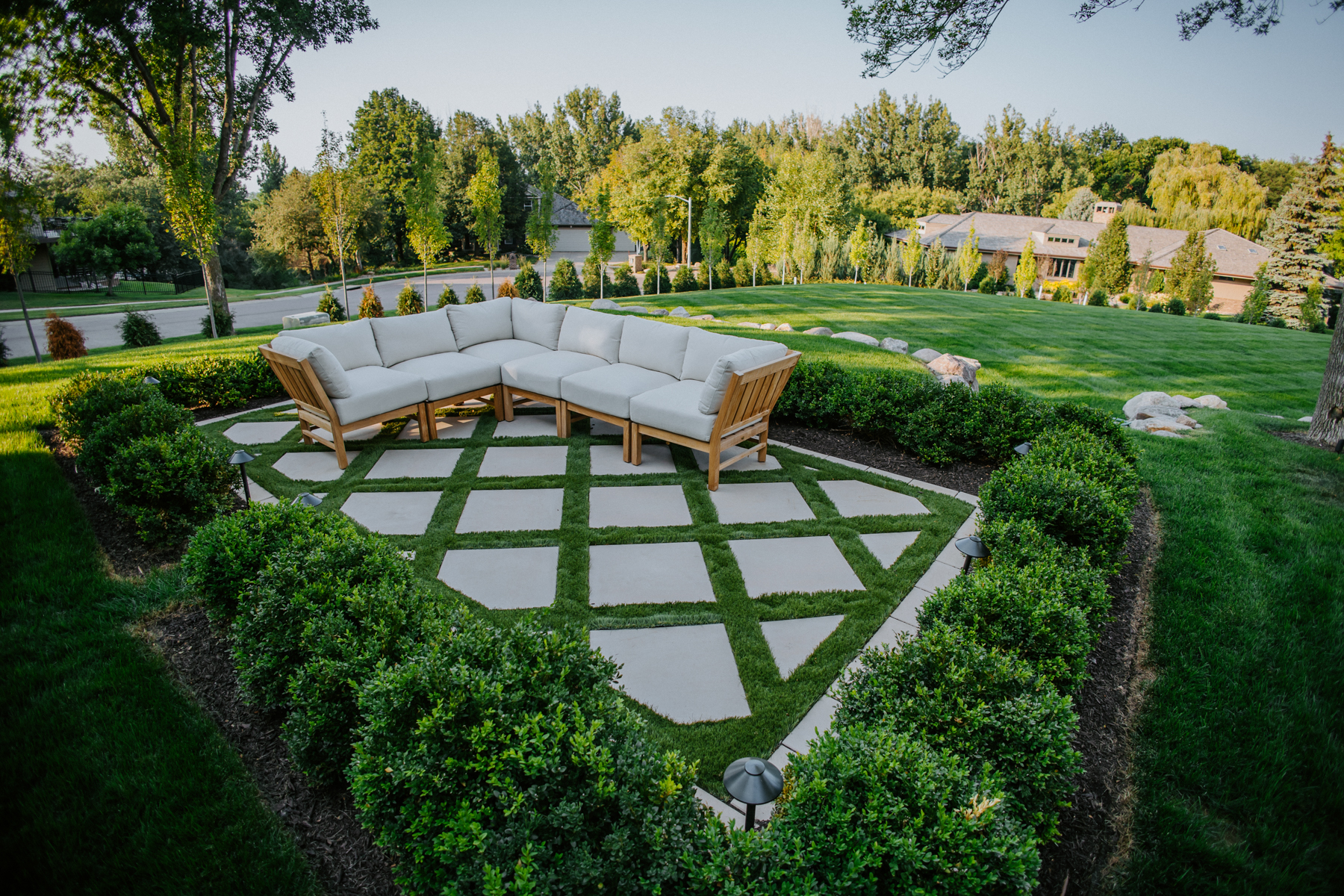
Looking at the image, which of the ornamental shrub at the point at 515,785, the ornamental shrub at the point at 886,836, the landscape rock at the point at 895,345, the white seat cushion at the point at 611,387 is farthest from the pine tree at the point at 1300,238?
the ornamental shrub at the point at 515,785

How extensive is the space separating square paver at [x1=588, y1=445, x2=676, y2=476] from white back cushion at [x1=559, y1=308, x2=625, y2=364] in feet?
3.60

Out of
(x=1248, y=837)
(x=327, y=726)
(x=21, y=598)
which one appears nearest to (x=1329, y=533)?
(x=1248, y=837)

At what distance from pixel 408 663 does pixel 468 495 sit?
2746 millimetres

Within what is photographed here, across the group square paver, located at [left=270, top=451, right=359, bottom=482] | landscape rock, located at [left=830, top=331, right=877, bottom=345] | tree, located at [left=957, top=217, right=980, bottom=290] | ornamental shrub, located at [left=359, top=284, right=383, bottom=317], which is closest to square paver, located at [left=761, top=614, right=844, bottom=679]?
square paver, located at [left=270, top=451, right=359, bottom=482]

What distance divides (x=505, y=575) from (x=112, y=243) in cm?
2974

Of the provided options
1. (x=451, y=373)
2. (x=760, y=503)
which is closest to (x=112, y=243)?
(x=451, y=373)

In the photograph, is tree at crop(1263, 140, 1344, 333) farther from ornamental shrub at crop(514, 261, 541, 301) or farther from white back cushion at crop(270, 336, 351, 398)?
white back cushion at crop(270, 336, 351, 398)

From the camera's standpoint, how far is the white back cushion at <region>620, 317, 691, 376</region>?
5.64m

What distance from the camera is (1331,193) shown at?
24.2 metres

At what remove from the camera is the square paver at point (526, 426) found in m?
5.74

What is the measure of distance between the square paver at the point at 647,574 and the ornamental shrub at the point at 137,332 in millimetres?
11279

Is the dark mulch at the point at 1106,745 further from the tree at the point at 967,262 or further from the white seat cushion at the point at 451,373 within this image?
the tree at the point at 967,262

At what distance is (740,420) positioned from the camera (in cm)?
493

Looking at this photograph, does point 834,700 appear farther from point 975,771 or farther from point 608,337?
point 608,337
